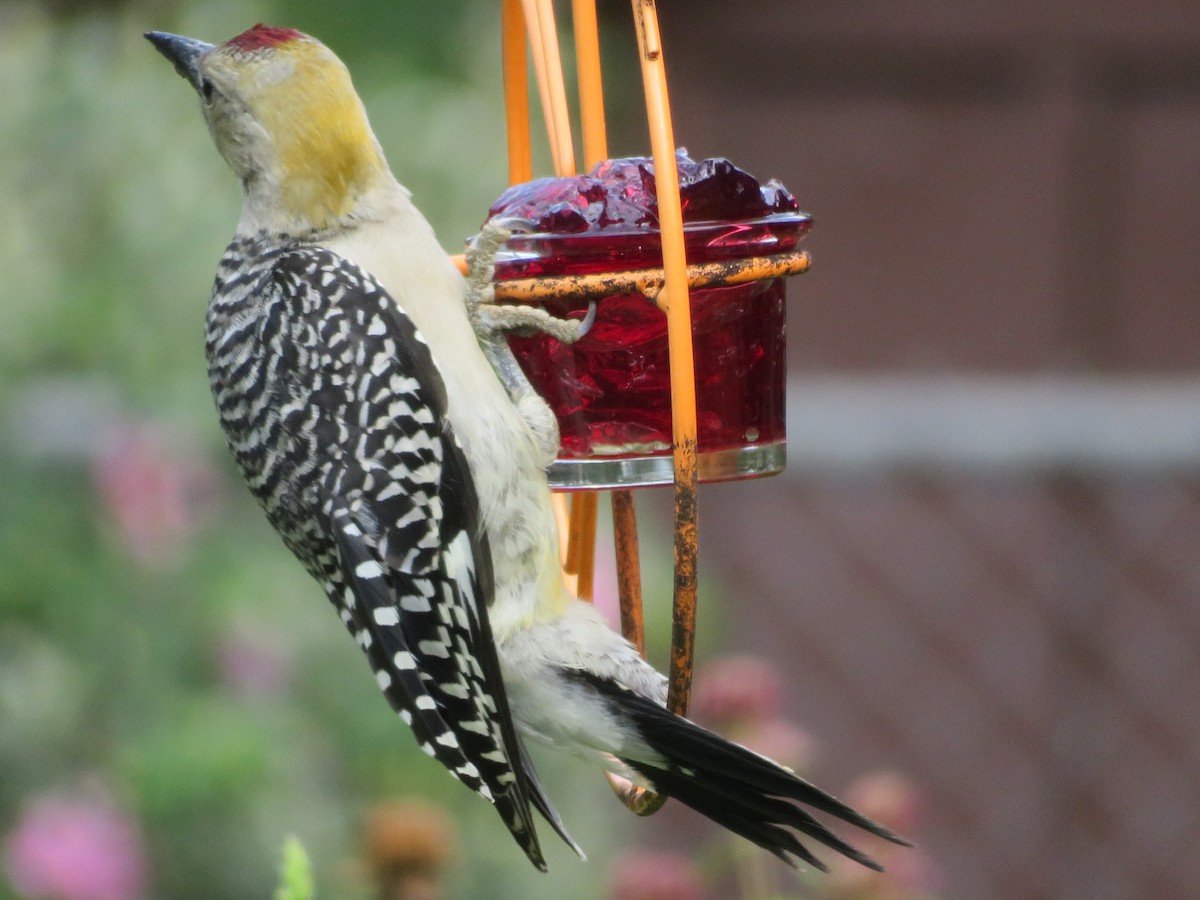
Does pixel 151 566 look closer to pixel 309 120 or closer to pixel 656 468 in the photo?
pixel 309 120

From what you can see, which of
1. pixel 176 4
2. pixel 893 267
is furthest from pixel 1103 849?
pixel 176 4

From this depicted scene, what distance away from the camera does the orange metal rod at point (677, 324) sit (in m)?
1.94

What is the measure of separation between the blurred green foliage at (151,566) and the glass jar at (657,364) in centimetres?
162

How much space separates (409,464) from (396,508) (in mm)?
65

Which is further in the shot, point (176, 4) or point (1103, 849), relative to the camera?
point (1103, 849)

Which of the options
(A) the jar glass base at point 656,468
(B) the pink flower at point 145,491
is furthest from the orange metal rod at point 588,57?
(B) the pink flower at point 145,491

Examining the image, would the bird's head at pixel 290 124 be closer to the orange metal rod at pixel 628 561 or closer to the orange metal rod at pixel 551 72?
the orange metal rod at pixel 551 72

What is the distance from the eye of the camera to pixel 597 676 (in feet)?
8.20

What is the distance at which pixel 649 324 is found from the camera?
2281mm

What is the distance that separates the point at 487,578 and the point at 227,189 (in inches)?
87.9

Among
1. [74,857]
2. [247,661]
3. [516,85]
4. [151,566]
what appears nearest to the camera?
[516,85]

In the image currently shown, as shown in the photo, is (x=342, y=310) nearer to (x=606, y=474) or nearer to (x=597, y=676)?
(x=606, y=474)

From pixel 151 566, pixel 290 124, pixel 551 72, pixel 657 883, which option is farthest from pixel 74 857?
pixel 551 72

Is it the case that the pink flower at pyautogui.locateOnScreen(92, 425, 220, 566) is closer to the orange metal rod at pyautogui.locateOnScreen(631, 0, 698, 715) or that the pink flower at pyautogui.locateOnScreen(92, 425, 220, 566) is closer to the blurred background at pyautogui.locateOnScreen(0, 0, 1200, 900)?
the blurred background at pyautogui.locateOnScreen(0, 0, 1200, 900)
